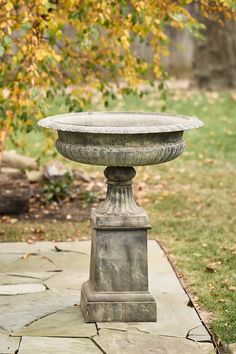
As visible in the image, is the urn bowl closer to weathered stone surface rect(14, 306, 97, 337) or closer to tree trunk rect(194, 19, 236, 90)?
weathered stone surface rect(14, 306, 97, 337)

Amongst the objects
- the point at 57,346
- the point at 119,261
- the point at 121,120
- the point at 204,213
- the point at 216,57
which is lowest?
the point at 204,213

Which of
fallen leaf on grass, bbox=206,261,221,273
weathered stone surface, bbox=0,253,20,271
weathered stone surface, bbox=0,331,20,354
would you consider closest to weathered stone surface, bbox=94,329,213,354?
weathered stone surface, bbox=0,331,20,354

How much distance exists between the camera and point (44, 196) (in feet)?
29.2

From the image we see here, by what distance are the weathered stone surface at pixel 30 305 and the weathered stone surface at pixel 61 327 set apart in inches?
3.1

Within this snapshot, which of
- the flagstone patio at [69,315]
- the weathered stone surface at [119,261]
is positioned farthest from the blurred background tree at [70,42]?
the weathered stone surface at [119,261]

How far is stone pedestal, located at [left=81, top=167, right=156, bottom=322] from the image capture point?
535 centimetres

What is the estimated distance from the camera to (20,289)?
238 inches

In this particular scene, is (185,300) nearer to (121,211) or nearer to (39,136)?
(121,211)

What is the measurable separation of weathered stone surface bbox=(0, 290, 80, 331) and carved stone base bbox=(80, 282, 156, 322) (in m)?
0.38

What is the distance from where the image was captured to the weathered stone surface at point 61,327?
16.8ft

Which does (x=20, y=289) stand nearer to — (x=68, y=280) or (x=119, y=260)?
(x=68, y=280)

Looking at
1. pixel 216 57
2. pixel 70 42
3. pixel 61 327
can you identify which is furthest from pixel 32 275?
pixel 216 57

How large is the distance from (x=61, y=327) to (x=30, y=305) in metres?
0.50

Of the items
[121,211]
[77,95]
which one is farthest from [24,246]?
[121,211]
